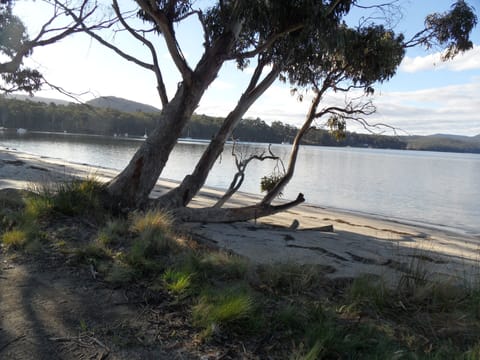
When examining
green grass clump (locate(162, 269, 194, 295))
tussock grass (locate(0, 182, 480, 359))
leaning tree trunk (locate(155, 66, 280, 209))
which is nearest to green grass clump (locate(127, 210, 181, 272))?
tussock grass (locate(0, 182, 480, 359))

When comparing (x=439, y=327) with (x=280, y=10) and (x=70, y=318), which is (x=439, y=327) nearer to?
(x=70, y=318)

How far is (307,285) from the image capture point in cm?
304

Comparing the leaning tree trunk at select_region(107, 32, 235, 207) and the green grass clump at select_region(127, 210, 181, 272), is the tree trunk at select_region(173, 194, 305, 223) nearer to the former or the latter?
the leaning tree trunk at select_region(107, 32, 235, 207)

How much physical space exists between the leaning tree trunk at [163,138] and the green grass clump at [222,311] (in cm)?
322

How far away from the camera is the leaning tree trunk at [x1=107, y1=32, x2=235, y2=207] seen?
5375 millimetres

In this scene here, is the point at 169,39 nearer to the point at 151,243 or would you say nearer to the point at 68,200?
the point at 68,200

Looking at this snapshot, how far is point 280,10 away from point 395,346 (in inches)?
173

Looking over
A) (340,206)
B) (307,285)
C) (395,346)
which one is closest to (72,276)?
(307,285)

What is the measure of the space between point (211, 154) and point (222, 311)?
14.1ft

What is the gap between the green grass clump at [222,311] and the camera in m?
2.23

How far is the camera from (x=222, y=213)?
6.21 metres

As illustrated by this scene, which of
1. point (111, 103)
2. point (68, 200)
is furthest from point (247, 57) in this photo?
point (111, 103)

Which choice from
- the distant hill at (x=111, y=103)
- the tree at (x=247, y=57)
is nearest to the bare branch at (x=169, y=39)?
the tree at (x=247, y=57)

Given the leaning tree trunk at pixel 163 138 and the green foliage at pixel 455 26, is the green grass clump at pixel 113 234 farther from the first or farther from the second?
the green foliage at pixel 455 26
